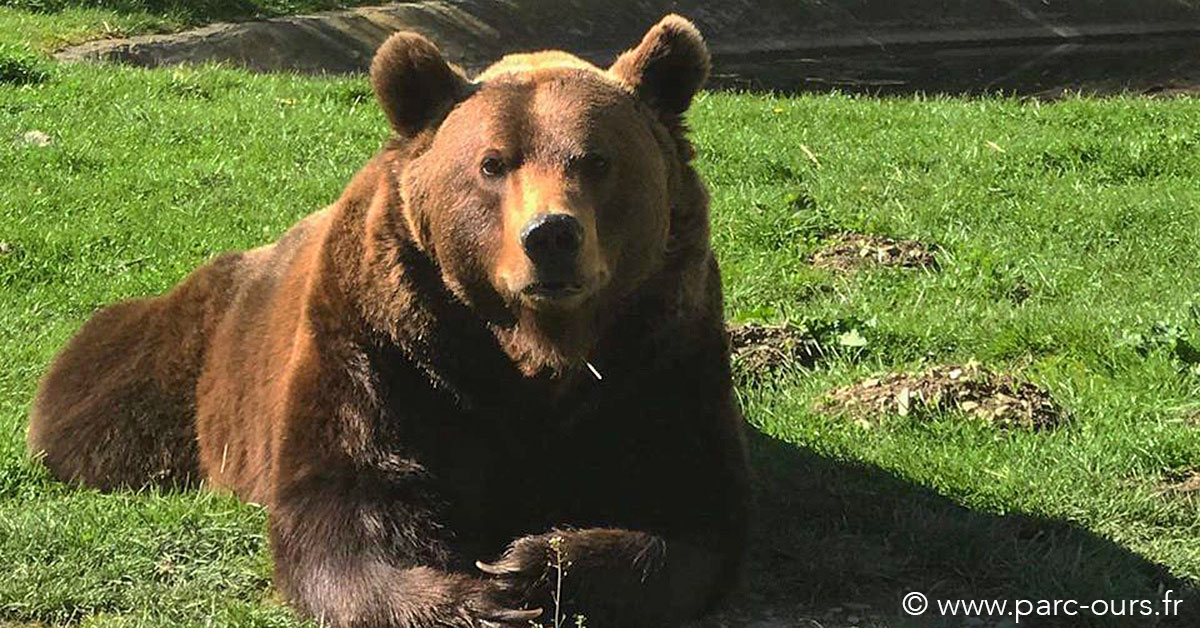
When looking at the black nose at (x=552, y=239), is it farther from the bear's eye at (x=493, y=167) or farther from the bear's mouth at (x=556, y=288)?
the bear's eye at (x=493, y=167)

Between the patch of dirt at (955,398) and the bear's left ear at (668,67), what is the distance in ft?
5.77

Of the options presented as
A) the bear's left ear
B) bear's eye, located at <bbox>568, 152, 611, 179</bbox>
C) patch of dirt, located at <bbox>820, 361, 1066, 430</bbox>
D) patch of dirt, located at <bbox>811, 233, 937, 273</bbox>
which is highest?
the bear's left ear

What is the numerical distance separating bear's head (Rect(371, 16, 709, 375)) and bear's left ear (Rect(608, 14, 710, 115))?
0.02 meters

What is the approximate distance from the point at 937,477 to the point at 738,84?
1295 centimetres

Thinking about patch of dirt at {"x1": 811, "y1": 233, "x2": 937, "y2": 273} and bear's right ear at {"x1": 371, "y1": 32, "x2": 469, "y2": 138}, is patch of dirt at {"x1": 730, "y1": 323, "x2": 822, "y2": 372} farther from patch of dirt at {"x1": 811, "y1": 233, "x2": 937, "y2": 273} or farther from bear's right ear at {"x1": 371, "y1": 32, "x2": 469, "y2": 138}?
bear's right ear at {"x1": 371, "y1": 32, "x2": 469, "y2": 138}

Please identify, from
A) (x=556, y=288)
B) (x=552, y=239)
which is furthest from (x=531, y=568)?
(x=552, y=239)

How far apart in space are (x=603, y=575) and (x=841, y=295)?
3.81 metres

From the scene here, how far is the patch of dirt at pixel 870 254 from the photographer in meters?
8.41

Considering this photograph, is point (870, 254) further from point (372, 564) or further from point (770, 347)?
point (372, 564)

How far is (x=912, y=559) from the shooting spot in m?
5.21

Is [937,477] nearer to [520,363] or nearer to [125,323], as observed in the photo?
[520,363]

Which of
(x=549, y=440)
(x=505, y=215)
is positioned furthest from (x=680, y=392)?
(x=505, y=215)

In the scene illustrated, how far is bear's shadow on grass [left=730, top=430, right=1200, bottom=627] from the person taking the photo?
4906 millimetres

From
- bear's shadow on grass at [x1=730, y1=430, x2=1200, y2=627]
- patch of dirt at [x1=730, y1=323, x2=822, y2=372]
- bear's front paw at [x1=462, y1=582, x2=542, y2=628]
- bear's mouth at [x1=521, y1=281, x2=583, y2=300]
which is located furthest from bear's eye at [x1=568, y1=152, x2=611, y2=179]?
patch of dirt at [x1=730, y1=323, x2=822, y2=372]
